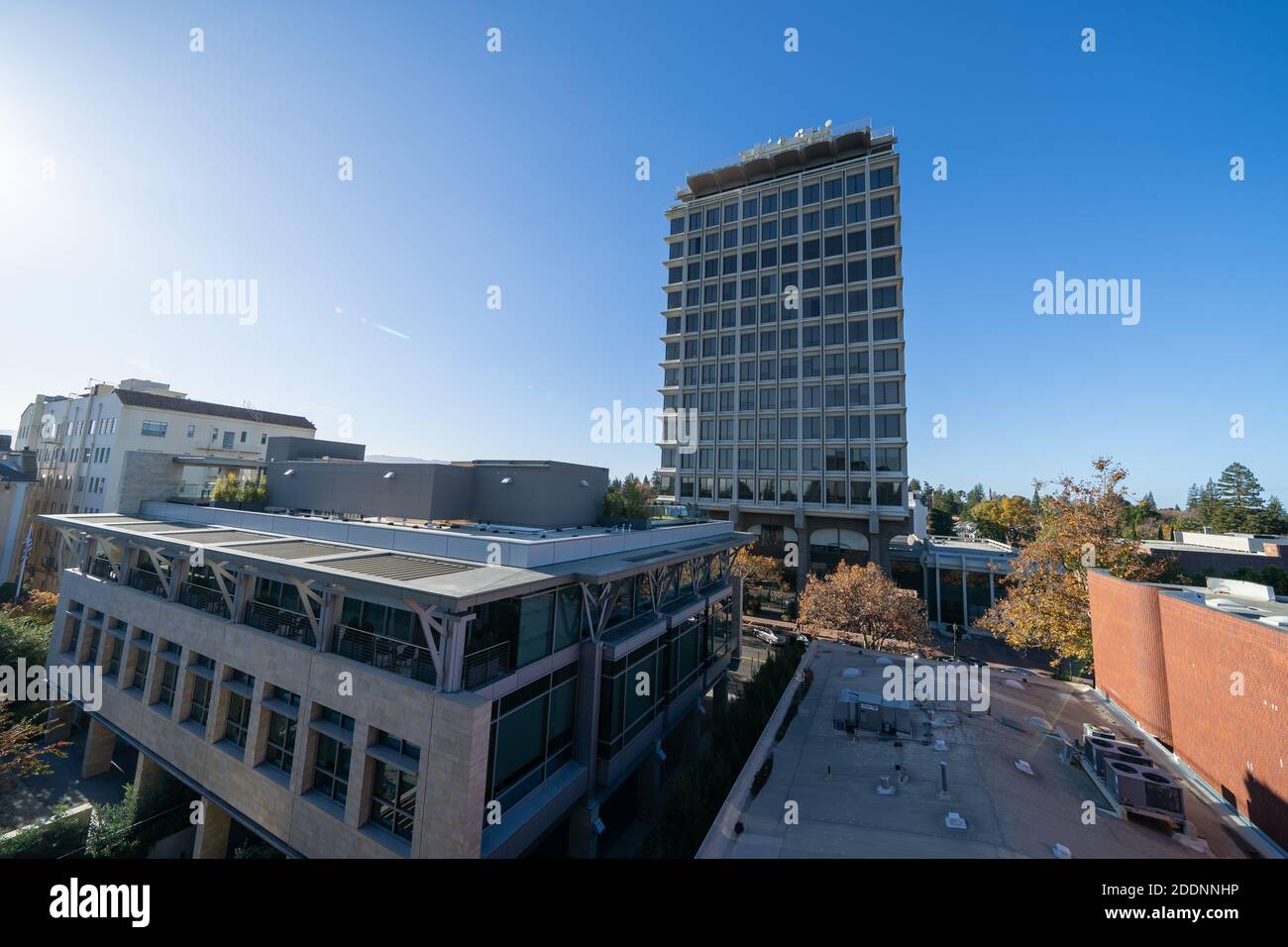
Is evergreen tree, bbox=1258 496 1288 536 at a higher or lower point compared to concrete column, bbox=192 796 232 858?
higher

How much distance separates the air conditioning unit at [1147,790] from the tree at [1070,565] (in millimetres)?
14336

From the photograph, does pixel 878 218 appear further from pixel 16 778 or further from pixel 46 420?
pixel 46 420

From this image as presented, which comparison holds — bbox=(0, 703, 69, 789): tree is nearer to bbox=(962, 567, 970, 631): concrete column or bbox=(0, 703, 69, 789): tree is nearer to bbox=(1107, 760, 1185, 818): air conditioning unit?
bbox=(1107, 760, 1185, 818): air conditioning unit

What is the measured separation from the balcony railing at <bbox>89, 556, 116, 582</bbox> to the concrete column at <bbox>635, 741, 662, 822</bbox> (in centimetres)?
2562

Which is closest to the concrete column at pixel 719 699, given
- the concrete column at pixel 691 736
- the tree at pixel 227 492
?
the concrete column at pixel 691 736

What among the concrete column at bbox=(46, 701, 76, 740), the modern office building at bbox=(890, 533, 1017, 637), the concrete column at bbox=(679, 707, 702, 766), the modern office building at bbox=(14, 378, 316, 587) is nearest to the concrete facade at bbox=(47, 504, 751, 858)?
the concrete column at bbox=(679, 707, 702, 766)

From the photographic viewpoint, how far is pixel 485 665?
43.3 feet

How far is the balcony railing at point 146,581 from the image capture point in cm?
2114

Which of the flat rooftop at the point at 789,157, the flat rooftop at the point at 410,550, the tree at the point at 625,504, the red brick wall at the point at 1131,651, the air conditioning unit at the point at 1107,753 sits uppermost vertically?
the flat rooftop at the point at 789,157

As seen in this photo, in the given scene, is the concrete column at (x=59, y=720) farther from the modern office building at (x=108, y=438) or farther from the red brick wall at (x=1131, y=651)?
the red brick wall at (x=1131, y=651)

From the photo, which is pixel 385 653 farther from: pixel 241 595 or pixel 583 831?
pixel 583 831

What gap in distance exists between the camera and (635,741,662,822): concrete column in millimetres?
19156

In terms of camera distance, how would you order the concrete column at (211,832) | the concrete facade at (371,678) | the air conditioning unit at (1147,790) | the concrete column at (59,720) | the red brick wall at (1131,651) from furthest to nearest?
the concrete column at (59,720), the red brick wall at (1131,651), the concrete column at (211,832), the air conditioning unit at (1147,790), the concrete facade at (371,678)

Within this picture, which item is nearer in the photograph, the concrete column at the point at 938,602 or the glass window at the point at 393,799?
the glass window at the point at 393,799
